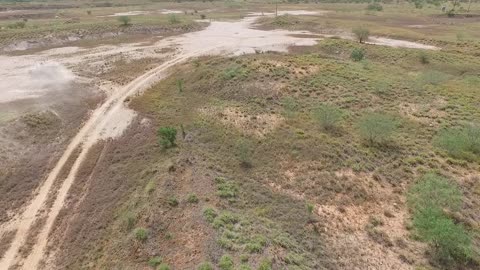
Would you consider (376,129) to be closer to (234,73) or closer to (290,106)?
(290,106)

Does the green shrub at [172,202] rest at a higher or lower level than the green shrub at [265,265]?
higher

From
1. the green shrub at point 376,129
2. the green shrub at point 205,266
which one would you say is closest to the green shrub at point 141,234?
the green shrub at point 205,266

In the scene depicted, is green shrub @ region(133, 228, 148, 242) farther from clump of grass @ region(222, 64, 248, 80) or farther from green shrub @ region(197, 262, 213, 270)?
clump of grass @ region(222, 64, 248, 80)

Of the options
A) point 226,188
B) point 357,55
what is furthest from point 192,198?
point 357,55

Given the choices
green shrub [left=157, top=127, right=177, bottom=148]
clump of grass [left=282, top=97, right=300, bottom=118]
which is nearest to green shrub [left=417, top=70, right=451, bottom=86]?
clump of grass [left=282, top=97, right=300, bottom=118]

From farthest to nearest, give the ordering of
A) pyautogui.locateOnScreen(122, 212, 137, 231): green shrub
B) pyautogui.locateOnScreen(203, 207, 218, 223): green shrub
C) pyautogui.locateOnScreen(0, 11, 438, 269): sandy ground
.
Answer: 1. pyautogui.locateOnScreen(0, 11, 438, 269): sandy ground
2. pyautogui.locateOnScreen(122, 212, 137, 231): green shrub
3. pyautogui.locateOnScreen(203, 207, 218, 223): green shrub

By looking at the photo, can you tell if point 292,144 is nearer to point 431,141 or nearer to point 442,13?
point 431,141

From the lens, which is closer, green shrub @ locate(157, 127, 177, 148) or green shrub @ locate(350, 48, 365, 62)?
green shrub @ locate(157, 127, 177, 148)

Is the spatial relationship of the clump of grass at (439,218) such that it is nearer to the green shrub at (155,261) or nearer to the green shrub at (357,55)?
the green shrub at (155,261)
